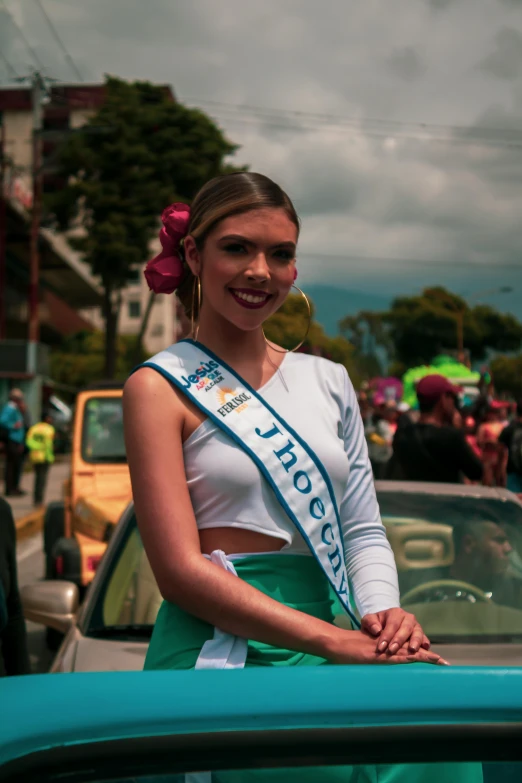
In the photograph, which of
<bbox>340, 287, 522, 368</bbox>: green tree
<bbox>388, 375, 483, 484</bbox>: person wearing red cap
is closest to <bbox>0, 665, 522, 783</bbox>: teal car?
<bbox>388, 375, 483, 484</bbox>: person wearing red cap

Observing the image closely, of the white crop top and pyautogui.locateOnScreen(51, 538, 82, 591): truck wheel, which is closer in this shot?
the white crop top

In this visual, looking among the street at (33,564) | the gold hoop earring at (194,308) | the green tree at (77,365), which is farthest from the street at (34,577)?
the green tree at (77,365)

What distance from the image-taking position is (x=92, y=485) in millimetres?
9297

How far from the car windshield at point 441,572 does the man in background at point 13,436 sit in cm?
1596

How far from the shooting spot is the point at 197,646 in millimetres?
1733

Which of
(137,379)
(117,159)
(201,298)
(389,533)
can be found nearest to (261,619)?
(137,379)

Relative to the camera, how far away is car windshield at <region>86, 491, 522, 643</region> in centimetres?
345

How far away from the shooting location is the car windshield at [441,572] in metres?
3.45

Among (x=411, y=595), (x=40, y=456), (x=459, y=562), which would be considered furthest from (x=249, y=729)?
(x=40, y=456)

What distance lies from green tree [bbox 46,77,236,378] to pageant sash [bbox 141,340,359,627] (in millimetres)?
36351

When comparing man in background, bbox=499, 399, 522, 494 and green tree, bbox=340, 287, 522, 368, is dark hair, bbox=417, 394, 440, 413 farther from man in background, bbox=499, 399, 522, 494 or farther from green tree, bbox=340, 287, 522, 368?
green tree, bbox=340, 287, 522, 368

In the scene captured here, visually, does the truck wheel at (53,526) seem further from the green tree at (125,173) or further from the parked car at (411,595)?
the green tree at (125,173)

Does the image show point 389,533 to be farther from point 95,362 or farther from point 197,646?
point 95,362

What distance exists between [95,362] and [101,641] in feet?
254
